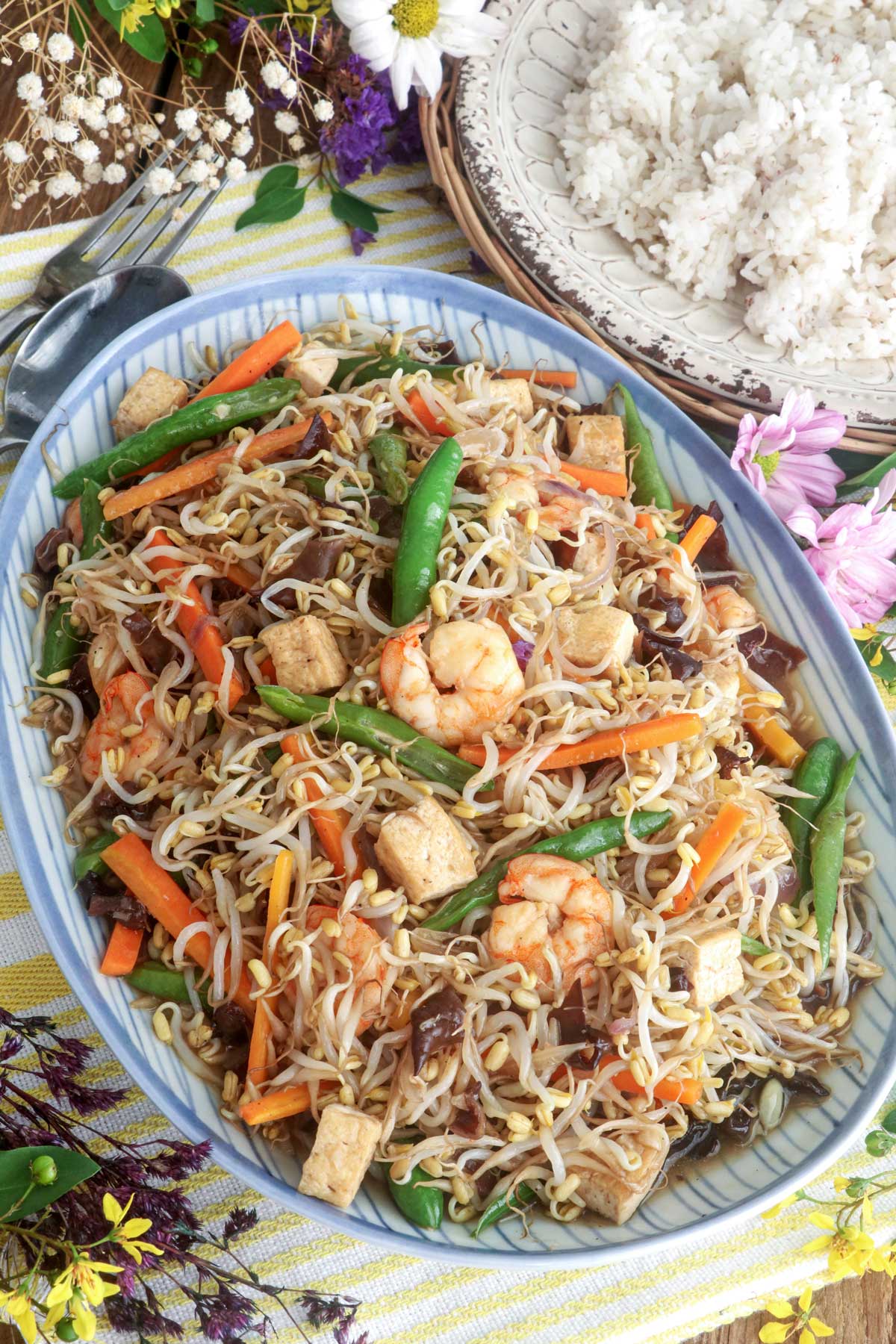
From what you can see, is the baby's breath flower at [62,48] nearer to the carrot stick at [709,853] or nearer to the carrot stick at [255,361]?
the carrot stick at [255,361]

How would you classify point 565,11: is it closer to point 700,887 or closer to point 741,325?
point 741,325

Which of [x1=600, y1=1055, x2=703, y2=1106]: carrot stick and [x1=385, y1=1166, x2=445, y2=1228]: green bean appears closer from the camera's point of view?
[x1=385, y1=1166, x2=445, y2=1228]: green bean

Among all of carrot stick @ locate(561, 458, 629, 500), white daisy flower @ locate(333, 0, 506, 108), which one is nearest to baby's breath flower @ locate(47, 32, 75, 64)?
white daisy flower @ locate(333, 0, 506, 108)

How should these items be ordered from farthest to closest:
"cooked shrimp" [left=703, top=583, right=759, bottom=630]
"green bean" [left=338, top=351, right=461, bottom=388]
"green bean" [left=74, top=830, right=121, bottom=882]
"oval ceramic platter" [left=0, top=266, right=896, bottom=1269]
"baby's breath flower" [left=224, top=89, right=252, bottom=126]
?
"baby's breath flower" [left=224, top=89, right=252, bottom=126] < "green bean" [left=338, top=351, right=461, bottom=388] < "cooked shrimp" [left=703, top=583, right=759, bottom=630] < "green bean" [left=74, top=830, right=121, bottom=882] < "oval ceramic platter" [left=0, top=266, right=896, bottom=1269]

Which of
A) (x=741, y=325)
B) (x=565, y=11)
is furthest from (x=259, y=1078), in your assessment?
(x=565, y=11)

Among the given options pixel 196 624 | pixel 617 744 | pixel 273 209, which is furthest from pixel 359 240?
pixel 617 744

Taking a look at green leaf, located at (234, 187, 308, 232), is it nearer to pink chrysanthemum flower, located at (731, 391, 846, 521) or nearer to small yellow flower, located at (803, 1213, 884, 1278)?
pink chrysanthemum flower, located at (731, 391, 846, 521)

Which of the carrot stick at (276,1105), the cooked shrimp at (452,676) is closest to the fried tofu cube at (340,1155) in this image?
the carrot stick at (276,1105)
